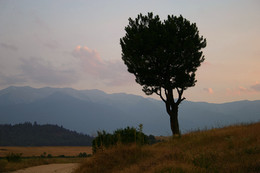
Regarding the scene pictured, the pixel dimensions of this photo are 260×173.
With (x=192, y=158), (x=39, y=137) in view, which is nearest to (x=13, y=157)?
(x=192, y=158)

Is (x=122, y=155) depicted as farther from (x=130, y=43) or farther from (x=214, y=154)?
(x=130, y=43)

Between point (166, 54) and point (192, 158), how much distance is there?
14904 mm

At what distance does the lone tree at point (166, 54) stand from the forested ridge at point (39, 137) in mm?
113146

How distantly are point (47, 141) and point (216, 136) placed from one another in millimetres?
144690

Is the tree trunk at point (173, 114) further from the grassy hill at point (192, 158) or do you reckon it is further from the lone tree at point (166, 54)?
the grassy hill at point (192, 158)

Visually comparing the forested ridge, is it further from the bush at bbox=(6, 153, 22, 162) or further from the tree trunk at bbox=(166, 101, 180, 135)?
the tree trunk at bbox=(166, 101, 180, 135)

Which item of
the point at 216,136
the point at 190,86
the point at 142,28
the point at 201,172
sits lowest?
the point at 201,172

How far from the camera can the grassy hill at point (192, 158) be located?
906 centimetres

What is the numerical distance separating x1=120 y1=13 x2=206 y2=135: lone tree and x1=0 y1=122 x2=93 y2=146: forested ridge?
11315cm

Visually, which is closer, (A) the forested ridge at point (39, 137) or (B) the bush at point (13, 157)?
(B) the bush at point (13, 157)

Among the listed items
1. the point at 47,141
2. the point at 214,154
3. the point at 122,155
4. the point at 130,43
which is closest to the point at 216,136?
the point at 214,154

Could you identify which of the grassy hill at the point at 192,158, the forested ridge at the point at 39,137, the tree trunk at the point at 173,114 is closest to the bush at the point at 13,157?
the grassy hill at the point at 192,158

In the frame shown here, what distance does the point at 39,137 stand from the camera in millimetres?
155500

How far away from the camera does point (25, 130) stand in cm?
16462
